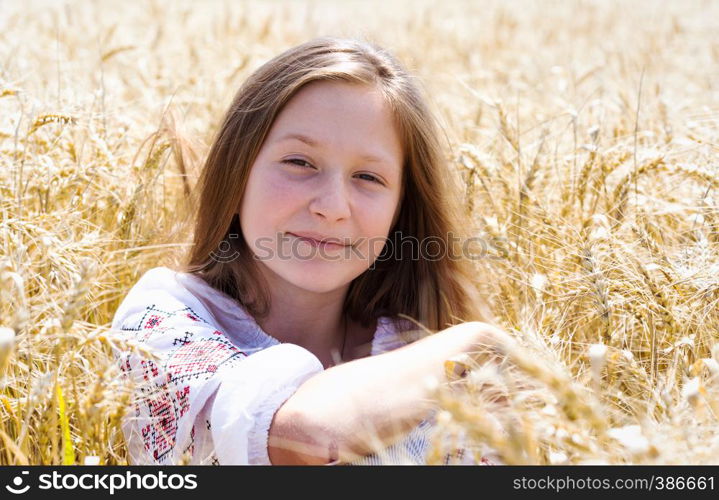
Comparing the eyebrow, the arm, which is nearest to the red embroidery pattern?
the arm

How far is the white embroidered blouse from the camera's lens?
Result: 1.30 meters

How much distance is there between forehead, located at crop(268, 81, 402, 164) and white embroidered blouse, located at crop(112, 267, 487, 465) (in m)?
0.41

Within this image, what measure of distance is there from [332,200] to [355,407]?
52 cm

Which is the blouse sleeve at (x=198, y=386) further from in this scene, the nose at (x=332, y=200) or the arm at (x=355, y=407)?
the nose at (x=332, y=200)

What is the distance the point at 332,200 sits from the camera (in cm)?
165

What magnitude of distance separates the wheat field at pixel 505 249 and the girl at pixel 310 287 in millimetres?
90

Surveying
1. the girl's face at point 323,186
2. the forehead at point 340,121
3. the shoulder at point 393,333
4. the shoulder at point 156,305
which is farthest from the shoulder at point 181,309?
the forehead at point 340,121

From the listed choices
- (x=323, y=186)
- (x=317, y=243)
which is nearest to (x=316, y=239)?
(x=317, y=243)

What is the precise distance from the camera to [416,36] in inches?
248

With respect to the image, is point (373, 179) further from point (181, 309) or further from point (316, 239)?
point (181, 309)

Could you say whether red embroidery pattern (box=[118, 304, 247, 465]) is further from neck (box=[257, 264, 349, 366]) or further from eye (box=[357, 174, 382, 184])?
eye (box=[357, 174, 382, 184])

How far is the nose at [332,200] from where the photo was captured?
1.65 m
